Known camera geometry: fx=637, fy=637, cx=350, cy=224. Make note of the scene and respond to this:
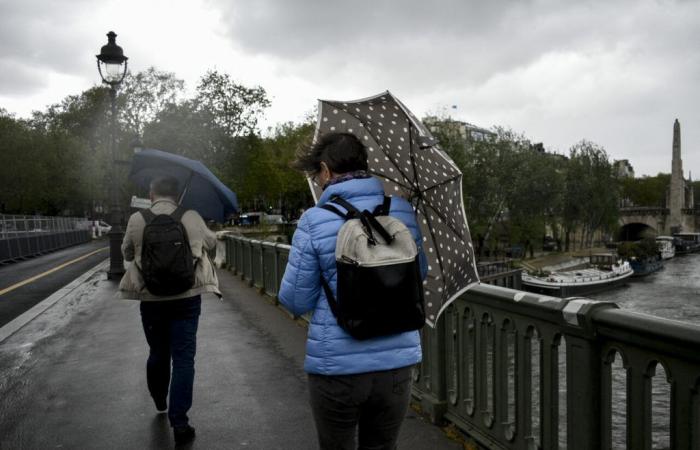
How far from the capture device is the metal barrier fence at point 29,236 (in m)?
23.8

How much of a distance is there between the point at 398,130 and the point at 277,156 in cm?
6337

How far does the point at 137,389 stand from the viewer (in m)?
5.70

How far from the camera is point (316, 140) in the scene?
2660 mm

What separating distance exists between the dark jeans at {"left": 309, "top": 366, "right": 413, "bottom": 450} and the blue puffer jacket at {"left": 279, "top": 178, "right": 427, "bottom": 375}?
0.15ft

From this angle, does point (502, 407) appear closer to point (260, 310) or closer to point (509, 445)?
point (509, 445)

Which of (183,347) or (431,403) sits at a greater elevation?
(183,347)

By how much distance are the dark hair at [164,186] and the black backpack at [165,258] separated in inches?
8.9

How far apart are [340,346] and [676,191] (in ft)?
335

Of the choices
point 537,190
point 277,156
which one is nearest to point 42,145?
point 277,156

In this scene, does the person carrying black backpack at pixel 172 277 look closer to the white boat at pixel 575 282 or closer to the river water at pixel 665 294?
the river water at pixel 665 294

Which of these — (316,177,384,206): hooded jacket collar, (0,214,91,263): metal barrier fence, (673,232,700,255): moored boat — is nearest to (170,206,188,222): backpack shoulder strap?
(316,177,384,206): hooded jacket collar

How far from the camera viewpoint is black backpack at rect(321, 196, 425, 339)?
2314 mm

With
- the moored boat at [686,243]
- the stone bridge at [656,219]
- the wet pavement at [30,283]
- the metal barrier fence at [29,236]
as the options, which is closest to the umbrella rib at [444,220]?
the wet pavement at [30,283]

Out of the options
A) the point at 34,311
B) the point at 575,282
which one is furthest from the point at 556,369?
the point at 575,282
